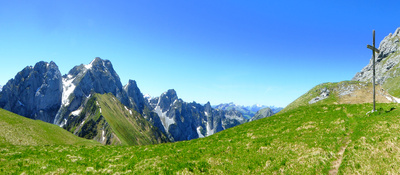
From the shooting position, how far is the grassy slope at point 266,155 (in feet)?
64.7

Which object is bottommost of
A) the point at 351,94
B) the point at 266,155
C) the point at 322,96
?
the point at 266,155

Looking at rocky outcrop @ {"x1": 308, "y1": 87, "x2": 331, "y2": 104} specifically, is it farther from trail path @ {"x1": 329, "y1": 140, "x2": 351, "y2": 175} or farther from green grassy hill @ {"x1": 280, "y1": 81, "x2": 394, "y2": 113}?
trail path @ {"x1": 329, "y1": 140, "x2": 351, "y2": 175}

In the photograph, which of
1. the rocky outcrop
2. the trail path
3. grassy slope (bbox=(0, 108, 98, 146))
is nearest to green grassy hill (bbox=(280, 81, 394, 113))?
the rocky outcrop

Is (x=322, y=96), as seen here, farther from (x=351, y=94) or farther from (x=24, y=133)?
(x=24, y=133)

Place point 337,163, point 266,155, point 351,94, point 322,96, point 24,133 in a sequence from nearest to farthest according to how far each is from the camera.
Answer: point 337,163 → point 266,155 → point 24,133 → point 351,94 → point 322,96

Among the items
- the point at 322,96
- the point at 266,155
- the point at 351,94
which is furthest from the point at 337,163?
the point at 322,96

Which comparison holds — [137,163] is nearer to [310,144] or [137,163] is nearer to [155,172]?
[155,172]

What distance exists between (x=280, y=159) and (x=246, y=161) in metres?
3.89

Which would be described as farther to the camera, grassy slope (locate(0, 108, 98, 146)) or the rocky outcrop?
the rocky outcrop

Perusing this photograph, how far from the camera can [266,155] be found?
23312 mm

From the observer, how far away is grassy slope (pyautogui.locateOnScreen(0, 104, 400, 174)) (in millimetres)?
19719

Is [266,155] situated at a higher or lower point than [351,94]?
lower

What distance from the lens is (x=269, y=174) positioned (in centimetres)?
1962

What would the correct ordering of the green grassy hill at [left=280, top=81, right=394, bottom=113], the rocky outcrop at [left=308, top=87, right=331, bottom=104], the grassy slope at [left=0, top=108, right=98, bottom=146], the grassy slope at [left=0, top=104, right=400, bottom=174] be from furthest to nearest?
the rocky outcrop at [left=308, top=87, right=331, bottom=104]
the green grassy hill at [left=280, top=81, right=394, bottom=113]
the grassy slope at [left=0, top=108, right=98, bottom=146]
the grassy slope at [left=0, top=104, right=400, bottom=174]
